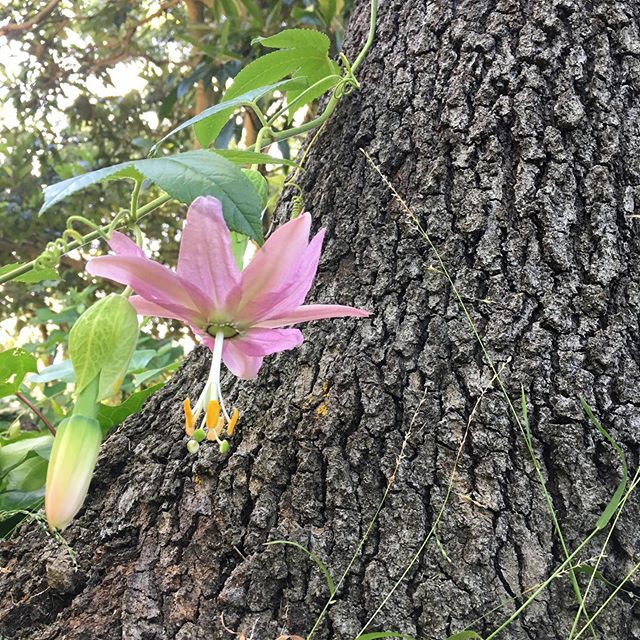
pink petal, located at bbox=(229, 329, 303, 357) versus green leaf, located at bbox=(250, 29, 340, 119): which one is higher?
green leaf, located at bbox=(250, 29, 340, 119)

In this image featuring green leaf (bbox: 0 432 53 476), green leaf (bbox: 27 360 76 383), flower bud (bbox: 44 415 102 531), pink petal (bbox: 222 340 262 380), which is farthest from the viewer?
green leaf (bbox: 27 360 76 383)

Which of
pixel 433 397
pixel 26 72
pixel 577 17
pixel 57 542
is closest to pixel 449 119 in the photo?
pixel 577 17

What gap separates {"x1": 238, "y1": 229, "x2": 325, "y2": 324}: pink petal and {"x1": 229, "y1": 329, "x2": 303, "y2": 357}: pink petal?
33 mm

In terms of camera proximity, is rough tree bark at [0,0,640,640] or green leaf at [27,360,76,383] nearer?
rough tree bark at [0,0,640,640]

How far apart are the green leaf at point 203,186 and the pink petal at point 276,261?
0.05ft

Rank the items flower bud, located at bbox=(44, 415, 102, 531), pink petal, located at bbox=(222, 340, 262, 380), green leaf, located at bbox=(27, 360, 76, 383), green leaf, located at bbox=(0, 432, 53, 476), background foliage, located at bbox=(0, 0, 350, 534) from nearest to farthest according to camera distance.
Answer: flower bud, located at bbox=(44, 415, 102, 531) < pink petal, located at bbox=(222, 340, 262, 380) < green leaf, located at bbox=(0, 432, 53, 476) < green leaf, located at bbox=(27, 360, 76, 383) < background foliage, located at bbox=(0, 0, 350, 534)

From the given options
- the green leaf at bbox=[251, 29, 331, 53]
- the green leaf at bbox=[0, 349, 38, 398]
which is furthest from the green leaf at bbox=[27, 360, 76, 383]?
the green leaf at bbox=[251, 29, 331, 53]

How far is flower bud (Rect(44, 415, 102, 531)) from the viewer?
0.42m

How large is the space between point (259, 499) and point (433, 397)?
178mm

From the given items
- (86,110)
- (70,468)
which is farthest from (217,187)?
(86,110)

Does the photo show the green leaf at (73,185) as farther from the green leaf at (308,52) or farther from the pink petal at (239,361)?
the green leaf at (308,52)

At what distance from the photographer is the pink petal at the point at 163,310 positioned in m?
0.48

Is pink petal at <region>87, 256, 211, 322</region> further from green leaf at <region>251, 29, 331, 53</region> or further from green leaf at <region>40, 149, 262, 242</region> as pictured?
green leaf at <region>251, 29, 331, 53</region>

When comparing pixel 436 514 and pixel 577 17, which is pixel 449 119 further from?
pixel 436 514
